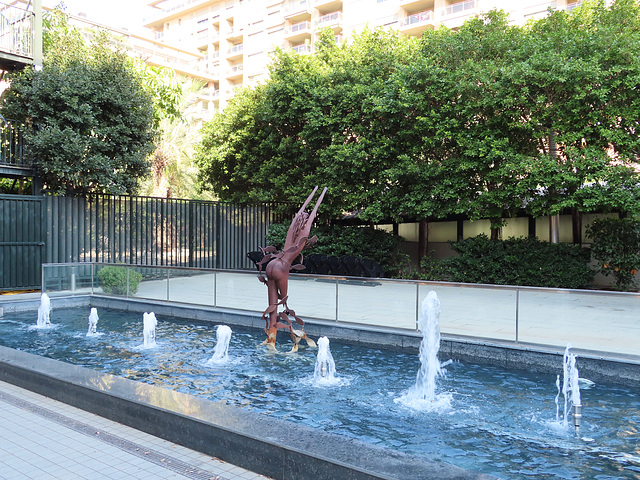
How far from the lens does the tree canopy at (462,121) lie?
13531 mm

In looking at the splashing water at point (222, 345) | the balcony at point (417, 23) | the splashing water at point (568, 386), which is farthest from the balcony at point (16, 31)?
the balcony at point (417, 23)

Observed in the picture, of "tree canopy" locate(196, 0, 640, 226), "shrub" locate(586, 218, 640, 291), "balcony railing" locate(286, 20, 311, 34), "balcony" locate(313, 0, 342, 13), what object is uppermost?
"balcony" locate(313, 0, 342, 13)

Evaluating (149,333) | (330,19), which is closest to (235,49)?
(330,19)

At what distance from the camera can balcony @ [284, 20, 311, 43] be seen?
1916 inches

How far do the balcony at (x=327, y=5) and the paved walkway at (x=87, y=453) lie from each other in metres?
47.4

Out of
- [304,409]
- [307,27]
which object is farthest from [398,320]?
[307,27]

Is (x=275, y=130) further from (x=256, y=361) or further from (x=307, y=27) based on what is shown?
(x=307, y=27)

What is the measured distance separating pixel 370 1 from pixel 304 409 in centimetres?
4359

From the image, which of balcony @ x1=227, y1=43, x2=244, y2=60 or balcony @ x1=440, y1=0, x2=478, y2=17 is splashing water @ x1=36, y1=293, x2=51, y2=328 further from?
balcony @ x1=227, y1=43, x2=244, y2=60

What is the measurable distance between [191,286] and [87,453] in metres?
7.41

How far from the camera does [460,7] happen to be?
3800cm

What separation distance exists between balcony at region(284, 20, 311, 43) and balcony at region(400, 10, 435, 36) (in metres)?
11.2

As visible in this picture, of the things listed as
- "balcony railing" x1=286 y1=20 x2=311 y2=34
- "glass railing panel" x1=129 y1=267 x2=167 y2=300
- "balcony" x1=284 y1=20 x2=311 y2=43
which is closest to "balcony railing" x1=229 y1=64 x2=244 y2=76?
"balcony" x1=284 y1=20 x2=311 y2=43

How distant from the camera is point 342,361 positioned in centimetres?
823
